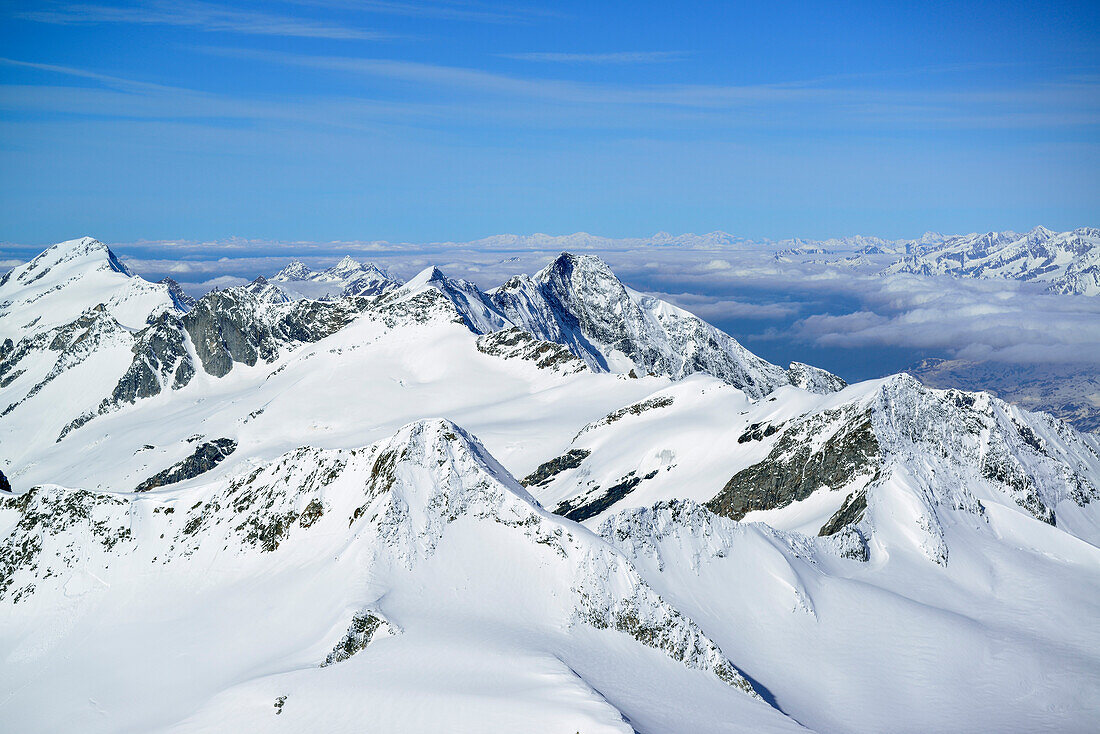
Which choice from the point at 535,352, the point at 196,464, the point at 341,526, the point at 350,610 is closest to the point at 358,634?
the point at 350,610

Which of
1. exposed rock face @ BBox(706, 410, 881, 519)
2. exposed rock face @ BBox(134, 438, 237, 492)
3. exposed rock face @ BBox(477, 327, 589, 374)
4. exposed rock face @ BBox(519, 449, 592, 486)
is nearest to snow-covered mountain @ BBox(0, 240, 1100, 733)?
exposed rock face @ BBox(706, 410, 881, 519)

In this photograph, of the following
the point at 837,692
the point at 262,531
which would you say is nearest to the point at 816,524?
the point at 837,692

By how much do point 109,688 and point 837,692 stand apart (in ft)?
149

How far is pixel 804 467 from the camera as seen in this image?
324ft

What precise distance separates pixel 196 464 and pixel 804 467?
397 feet

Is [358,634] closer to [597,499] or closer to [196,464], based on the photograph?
[597,499]

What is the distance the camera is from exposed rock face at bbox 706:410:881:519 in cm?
9376

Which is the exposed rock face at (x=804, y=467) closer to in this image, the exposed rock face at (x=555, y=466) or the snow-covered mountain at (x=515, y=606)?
the snow-covered mountain at (x=515, y=606)

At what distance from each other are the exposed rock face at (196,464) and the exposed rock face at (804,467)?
10755cm

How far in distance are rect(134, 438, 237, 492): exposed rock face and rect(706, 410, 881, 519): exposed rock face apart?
107551 mm

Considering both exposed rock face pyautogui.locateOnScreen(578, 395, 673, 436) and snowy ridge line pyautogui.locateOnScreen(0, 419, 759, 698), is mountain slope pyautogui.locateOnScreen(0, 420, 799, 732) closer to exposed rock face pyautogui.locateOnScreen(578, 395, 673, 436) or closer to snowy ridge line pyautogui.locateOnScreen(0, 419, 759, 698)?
snowy ridge line pyautogui.locateOnScreen(0, 419, 759, 698)

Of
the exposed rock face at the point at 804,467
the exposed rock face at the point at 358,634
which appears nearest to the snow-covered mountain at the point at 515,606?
the exposed rock face at the point at 358,634

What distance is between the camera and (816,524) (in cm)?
8575

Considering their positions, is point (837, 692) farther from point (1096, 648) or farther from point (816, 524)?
point (816, 524)
